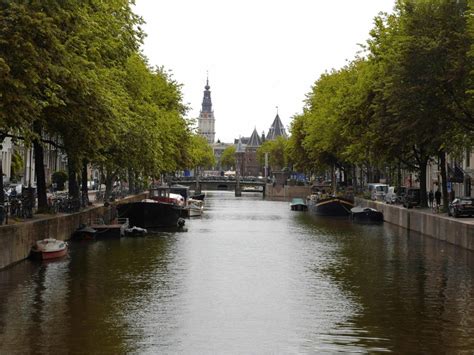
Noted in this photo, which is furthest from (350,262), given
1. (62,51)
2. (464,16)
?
(62,51)

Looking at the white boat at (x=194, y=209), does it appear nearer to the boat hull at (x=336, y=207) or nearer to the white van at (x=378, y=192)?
the boat hull at (x=336, y=207)

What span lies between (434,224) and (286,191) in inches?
4363

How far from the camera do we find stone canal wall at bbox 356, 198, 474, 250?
43.9m

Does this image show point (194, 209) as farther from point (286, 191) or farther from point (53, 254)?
point (286, 191)

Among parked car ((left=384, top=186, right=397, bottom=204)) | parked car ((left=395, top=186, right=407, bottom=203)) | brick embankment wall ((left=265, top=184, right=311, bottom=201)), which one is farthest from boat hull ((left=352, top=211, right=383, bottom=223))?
brick embankment wall ((left=265, top=184, right=311, bottom=201))

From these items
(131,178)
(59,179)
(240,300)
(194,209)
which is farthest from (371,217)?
(240,300)

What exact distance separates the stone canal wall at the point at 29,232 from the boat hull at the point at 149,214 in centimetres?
867

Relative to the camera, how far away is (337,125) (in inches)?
2990

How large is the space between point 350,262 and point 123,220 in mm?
22142

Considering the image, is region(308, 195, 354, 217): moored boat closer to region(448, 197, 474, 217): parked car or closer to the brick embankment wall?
region(448, 197, 474, 217): parked car

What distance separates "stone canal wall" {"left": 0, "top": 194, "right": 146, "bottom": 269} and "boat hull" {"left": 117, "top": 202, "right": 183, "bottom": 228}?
28.4ft

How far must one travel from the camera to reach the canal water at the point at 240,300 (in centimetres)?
2116

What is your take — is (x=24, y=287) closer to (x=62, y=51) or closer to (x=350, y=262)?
(x=62, y=51)

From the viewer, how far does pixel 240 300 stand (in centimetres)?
2766
